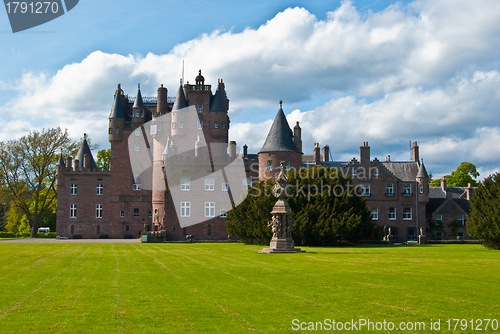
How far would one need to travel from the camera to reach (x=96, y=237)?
63.8 m

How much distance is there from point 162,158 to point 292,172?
21660 mm

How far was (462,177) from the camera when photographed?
263ft

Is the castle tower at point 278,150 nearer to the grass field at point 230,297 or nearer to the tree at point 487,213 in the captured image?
the tree at point 487,213

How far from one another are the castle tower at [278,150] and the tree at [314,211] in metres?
7.57

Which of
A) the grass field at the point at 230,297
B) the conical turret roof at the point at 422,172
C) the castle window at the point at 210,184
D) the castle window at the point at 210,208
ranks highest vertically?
the conical turret roof at the point at 422,172

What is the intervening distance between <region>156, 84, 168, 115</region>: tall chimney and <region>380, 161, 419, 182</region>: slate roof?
94.9 feet

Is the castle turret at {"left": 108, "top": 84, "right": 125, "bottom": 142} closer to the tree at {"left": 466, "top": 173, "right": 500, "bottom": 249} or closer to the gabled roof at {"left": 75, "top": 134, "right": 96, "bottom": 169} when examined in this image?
the gabled roof at {"left": 75, "top": 134, "right": 96, "bottom": 169}

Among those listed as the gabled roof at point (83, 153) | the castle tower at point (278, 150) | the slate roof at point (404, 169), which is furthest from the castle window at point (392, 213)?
the gabled roof at point (83, 153)

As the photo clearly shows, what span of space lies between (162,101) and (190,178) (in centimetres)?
1492

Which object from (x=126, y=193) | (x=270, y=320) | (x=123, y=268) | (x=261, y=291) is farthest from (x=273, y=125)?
(x=270, y=320)

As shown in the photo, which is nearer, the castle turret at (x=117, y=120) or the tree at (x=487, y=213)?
the tree at (x=487, y=213)

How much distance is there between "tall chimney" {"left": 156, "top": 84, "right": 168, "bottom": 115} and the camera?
65.7 meters

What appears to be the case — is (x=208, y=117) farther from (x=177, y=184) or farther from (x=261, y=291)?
(x=261, y=291)

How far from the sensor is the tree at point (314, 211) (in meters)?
38.3
